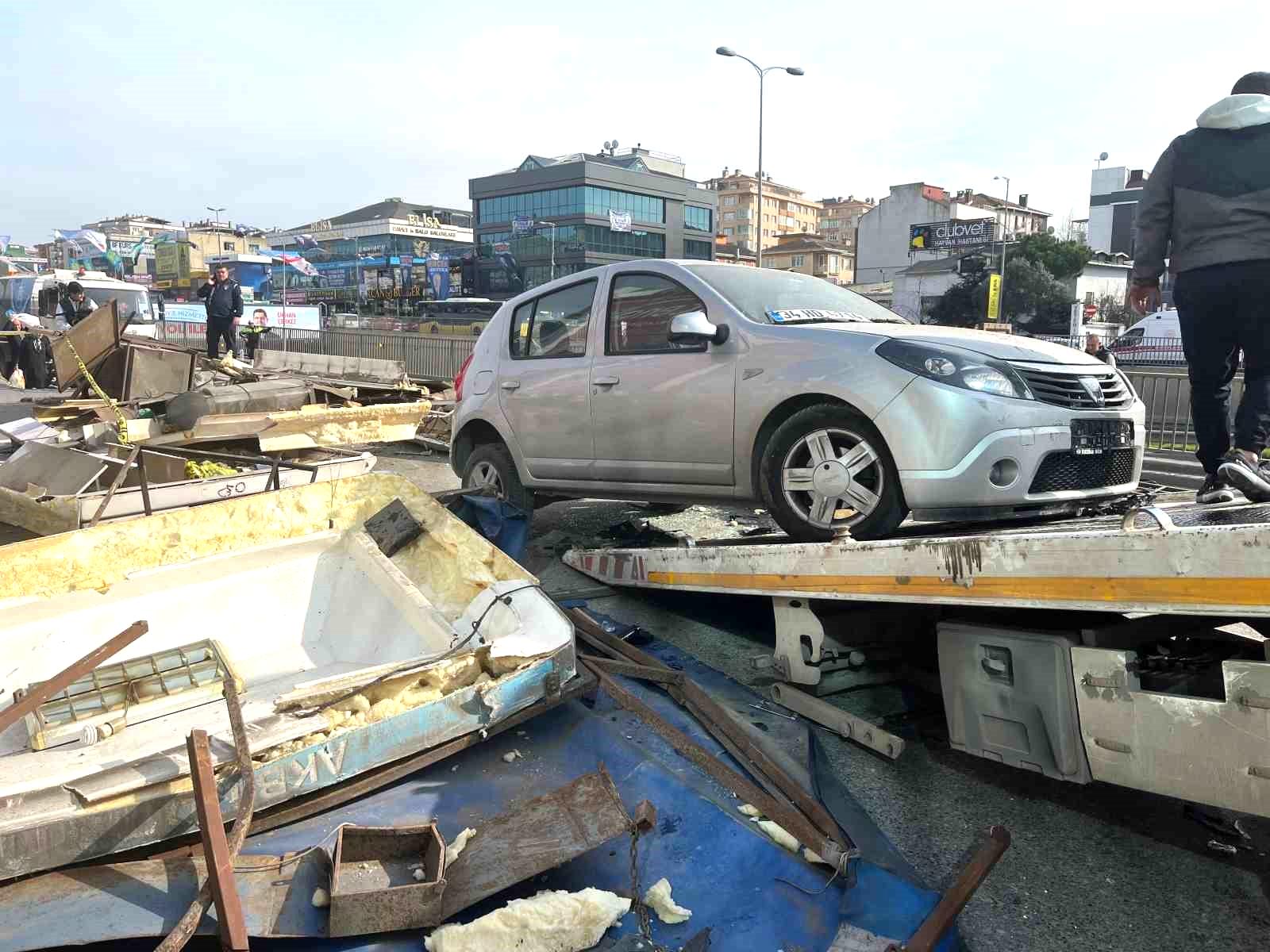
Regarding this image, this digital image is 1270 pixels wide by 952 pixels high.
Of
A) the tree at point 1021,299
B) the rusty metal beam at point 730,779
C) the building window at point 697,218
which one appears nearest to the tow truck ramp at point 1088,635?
the rusty metal beam at point 730,779

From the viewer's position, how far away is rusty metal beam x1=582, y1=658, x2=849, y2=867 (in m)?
2.40

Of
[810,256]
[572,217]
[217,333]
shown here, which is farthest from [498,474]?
[810,256]

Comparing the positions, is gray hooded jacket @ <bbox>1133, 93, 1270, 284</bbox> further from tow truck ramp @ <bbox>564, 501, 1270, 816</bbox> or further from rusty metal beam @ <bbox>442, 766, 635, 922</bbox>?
rusty metal beam @ <bbox>442, 766, 635, 922</bbox>

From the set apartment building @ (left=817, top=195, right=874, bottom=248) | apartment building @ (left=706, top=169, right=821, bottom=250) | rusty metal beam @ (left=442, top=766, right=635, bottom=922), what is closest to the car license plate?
rusty metal beam @ (left=442, top=766, right=635, bottom=922)

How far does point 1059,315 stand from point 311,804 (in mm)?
53278

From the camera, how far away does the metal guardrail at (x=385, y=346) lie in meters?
17.5

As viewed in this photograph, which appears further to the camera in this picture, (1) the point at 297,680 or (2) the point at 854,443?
(2) the point at 854,443

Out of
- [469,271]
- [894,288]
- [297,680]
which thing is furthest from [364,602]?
[469,271]

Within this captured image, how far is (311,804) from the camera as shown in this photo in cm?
250

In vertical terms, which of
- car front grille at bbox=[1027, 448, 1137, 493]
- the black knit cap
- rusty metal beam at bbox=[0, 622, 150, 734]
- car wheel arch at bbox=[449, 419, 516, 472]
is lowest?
rusty metal beam at bbox=[0, 622, 150, 734]

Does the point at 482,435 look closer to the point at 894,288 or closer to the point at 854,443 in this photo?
the point at 854,443

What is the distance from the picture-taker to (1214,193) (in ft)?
11.6

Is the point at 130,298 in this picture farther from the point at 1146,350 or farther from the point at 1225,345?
the point at 1146,350

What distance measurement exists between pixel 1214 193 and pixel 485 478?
4.27m
